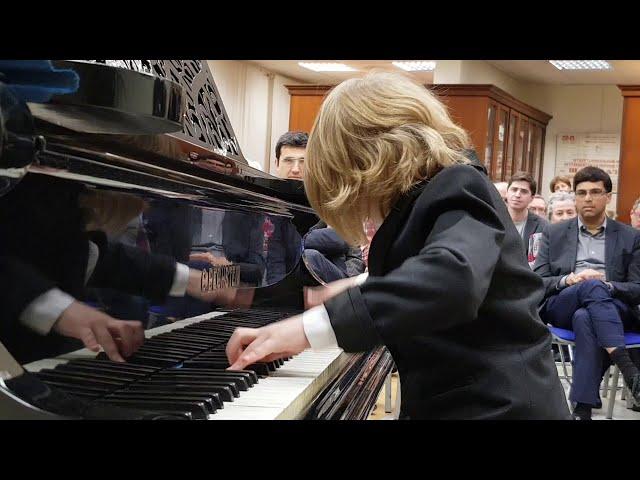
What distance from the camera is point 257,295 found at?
1908 millimetres

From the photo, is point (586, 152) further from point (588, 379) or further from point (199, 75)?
point (199, 75)

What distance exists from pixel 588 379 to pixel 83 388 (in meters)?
4.11

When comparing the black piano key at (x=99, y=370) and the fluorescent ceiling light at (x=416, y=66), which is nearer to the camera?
the black piano key at (x=99, y=370)

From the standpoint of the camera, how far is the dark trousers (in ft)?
15.1

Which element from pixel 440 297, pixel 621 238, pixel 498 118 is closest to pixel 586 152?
pixel 498 118

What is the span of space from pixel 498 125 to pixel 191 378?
31.7 feet

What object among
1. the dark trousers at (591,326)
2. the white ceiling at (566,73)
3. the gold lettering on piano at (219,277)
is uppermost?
the white ceiling at (566,73)

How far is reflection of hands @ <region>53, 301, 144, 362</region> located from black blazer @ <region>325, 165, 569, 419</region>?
32 centimetres

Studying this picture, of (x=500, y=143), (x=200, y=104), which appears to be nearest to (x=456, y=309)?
(x=200, y=104)

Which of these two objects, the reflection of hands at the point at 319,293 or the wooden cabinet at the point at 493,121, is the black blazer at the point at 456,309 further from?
the wooden cabinet at the point at 493,121

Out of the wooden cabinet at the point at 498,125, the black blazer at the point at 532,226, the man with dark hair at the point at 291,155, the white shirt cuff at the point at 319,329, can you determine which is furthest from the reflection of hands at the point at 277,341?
the wooden cabinet at the point at 498,125

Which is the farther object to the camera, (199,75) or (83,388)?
(199,75)

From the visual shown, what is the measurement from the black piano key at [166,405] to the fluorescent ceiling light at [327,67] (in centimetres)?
1154

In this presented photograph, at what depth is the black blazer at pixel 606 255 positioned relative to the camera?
4.96m
